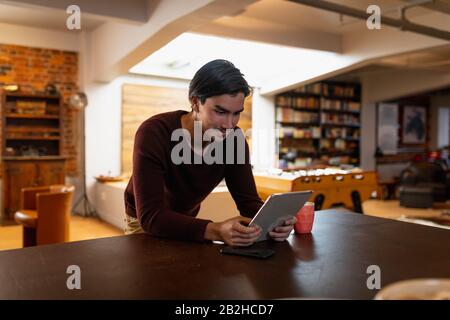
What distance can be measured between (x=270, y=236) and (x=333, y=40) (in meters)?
5.83

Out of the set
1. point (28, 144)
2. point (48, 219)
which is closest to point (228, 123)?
point (48, 219)

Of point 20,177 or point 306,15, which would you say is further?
point 20,177

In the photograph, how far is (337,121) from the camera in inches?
384

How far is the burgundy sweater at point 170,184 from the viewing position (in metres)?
1.52

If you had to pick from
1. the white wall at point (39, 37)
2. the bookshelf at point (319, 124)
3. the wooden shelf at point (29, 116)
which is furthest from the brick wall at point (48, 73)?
the bookshelf at point (319, 124)

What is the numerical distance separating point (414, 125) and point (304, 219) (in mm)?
11340

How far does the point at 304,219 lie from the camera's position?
5.39ft

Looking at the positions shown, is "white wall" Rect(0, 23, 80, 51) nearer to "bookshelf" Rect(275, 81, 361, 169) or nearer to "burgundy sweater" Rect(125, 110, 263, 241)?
"bookshelf" Rect(275, 81, 361, 169)

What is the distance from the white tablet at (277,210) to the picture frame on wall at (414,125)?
1089 cm

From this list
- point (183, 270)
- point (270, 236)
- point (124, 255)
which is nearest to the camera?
point (183, 270)

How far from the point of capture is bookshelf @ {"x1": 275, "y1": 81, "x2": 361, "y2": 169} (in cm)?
897

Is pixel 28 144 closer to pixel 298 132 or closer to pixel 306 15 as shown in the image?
pixel 306 15
